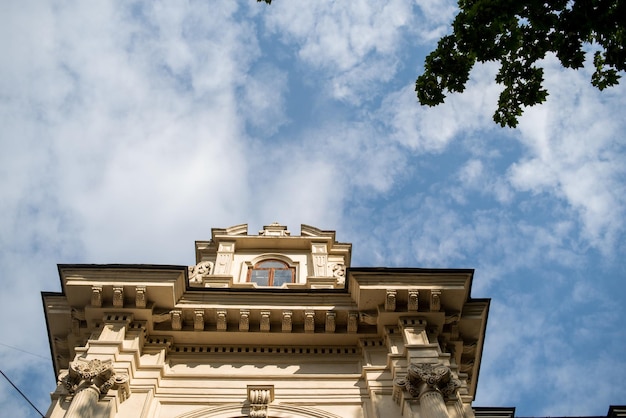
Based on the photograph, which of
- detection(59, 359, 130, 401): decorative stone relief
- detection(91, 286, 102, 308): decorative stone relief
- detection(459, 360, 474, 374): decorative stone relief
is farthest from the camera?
detection(459, 360, 474, 374): decorative stone relief

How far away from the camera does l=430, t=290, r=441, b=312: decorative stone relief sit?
1599 cm

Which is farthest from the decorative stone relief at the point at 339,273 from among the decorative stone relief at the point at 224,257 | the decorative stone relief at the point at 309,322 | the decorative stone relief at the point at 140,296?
the decorative stone relief at the point at 140,296

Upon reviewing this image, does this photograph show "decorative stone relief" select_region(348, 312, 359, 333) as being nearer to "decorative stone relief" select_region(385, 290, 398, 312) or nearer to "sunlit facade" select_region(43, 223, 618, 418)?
"sunlit facade" select_region(43, 223, 618, 418)

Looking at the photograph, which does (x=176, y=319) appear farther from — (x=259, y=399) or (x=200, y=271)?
(x=200, y=271)

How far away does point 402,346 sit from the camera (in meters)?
15.6

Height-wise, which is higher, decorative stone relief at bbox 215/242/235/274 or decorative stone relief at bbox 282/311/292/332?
decorative stone relief at bbox 215/242/235/274

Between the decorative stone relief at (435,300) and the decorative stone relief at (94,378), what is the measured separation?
737cm

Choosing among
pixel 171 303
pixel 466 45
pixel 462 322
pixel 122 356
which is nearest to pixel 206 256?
pixel 171 303

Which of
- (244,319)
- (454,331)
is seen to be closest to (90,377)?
(244,319)

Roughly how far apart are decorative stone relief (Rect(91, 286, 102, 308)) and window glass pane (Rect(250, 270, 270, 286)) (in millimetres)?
5865

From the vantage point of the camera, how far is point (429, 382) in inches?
535

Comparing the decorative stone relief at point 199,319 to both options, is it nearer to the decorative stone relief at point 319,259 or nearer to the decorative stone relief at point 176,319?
the decorative stone relief at point 176,319

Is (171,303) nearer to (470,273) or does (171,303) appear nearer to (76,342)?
(76,342)

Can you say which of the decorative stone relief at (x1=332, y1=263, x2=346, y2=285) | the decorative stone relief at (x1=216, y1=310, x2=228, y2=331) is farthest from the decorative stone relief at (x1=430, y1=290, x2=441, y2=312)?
the decorative stone relief at (x1=216, y1=310, x2=228, y2=331)
